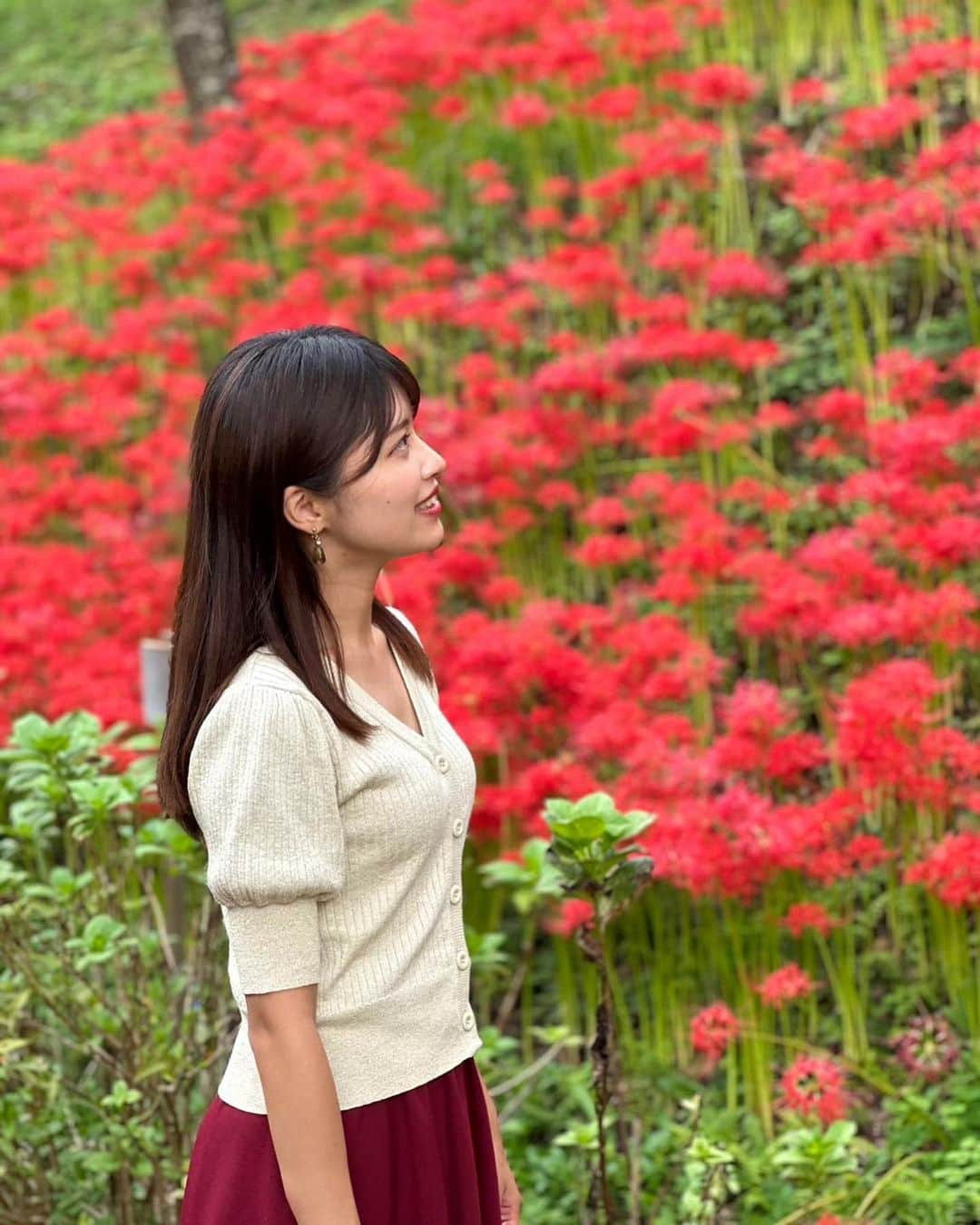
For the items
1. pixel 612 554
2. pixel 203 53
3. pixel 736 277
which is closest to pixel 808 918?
pixel 612 554

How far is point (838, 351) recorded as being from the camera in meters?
4.90

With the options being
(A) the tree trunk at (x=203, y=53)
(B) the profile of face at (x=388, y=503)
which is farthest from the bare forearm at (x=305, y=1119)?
(A) the tree trunk at (x=203, y=53)

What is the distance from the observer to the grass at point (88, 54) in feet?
30.9

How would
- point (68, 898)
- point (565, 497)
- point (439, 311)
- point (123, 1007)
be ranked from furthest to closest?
point (439, 311)
point (565, 497)
point (123, 1007)
point (68, 898)

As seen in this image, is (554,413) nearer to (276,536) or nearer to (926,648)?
(926,648)

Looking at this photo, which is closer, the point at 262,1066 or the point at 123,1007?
the point at 262,1066

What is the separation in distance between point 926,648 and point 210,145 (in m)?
3.76

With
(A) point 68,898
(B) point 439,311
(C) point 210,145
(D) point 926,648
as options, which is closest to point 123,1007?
(A) point 68,898

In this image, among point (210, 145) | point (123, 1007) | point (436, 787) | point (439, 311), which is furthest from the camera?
point (210, 145)

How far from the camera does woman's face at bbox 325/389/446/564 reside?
1.59m

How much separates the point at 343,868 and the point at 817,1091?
5.18ft

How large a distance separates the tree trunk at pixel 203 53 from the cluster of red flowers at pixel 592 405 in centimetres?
19

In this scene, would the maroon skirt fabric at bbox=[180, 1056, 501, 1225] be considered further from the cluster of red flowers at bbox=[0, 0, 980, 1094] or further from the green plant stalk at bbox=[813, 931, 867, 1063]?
the green plant stalk at bbox=[813, 931, 867, 1063]

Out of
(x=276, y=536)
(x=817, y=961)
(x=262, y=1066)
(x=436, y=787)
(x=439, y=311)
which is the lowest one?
(x=817, y=961)
